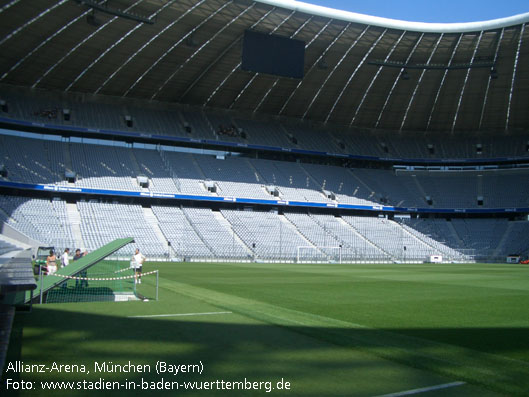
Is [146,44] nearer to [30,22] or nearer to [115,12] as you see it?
[115,12]

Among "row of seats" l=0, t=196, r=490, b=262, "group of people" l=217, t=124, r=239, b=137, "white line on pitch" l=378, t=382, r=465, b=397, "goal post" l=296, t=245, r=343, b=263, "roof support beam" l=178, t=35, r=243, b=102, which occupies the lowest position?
"white line on pitch" l=378, t=382, r=465, b=397

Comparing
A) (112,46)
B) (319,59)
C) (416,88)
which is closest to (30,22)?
(112,46)

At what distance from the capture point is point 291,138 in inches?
2456

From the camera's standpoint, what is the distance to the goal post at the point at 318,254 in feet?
153

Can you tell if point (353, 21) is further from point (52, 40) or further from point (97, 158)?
point (97, 158)

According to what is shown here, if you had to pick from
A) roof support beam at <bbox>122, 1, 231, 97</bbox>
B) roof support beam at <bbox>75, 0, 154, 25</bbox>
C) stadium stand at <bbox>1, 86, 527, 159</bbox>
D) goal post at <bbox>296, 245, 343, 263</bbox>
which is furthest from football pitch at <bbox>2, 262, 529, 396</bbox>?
stadium stand at <bbox>1, 86, 527, 159</bbox>

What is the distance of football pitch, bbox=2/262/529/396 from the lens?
6.05m

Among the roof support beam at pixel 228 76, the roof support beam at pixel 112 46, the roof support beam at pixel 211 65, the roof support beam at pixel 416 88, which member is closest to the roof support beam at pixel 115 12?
the roof support beam at pixel 112 46

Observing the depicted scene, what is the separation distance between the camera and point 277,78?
53000 mm

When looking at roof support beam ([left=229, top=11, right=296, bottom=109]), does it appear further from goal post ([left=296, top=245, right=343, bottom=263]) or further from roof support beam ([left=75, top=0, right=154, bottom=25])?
goal post ([left=296, top=245, right=343, bottom=263])

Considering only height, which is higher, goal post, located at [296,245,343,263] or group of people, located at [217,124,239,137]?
group of people, located at [217,124,239,137]

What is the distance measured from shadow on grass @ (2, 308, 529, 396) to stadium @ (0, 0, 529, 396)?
0.06 m

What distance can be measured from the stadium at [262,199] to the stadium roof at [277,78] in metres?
0.25

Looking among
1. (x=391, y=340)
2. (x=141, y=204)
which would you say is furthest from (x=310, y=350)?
(x=141, y=204)
